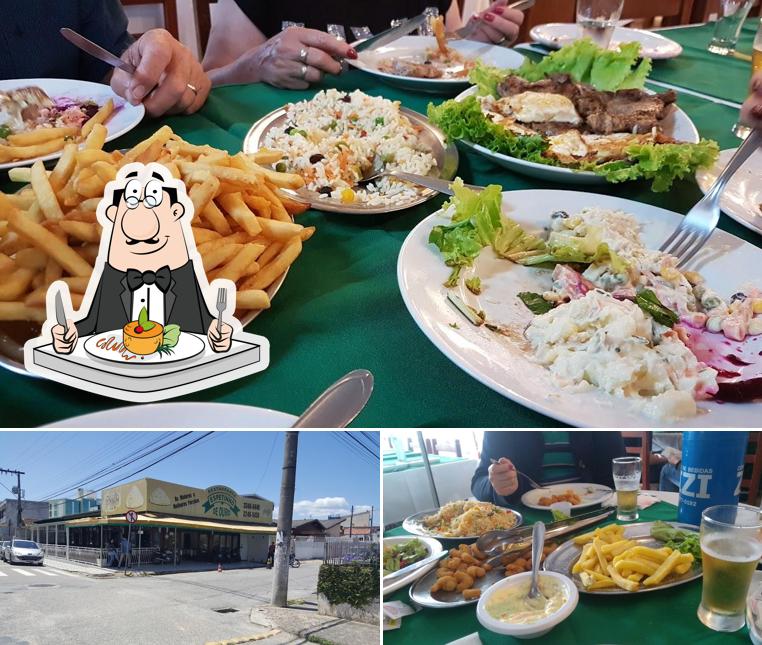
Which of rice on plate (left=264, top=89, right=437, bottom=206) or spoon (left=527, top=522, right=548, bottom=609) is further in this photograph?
rice on plate (left=264, top=89, right=437, bottom=206)

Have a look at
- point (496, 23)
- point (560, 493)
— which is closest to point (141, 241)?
point (560, 493)

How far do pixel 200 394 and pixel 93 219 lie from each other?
0.23 meters

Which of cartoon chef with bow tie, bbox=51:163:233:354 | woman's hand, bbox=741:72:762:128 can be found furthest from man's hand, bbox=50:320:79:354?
woman's hand, bbox=741:72:762:128

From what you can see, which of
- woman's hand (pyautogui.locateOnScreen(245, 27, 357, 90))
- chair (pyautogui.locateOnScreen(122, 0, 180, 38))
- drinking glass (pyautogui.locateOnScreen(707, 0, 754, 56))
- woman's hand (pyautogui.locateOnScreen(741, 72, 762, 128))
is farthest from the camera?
drinking glass (pyautogui.locateOnScreen(707, 0, 754, 56))

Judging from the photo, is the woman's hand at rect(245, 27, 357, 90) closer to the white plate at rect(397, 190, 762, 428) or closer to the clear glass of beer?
the white plate at rect(397, 190, 762, 428)

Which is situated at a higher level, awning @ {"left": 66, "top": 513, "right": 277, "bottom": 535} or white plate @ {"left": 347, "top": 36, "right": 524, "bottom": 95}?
white plate @ {"left": 347, "top": 36, "right": 524, "bottom": 95}

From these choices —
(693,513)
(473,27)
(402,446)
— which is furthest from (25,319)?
(473,27)

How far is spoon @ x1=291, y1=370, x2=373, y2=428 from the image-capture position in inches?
28.6

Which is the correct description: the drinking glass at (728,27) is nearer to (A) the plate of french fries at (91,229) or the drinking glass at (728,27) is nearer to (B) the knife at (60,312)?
(A) the plate of french fries at (91,229)

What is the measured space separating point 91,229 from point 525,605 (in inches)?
22.8

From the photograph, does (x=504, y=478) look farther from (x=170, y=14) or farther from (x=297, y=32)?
(x=170, y=14)

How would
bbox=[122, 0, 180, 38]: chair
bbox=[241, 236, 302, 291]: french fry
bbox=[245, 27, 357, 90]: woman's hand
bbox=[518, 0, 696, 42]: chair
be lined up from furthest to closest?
bbox=[518, 0, 696, 42]: chair
bbox=[122, 0, 180, 38]: chair
bbox=[245, 27, 357, 90]: woman's hand
bbox=[241, 236, 302, 291]: french fry

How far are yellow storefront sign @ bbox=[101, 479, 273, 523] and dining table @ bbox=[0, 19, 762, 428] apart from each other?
0.07 m

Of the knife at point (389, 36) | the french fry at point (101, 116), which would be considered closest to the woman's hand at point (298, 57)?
the knife at point (389, 36)
